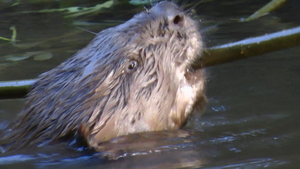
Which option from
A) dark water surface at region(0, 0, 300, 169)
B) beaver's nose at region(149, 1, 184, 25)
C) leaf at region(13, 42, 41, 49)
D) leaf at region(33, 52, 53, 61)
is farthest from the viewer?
leaf at region(13, 42, 41, 49)

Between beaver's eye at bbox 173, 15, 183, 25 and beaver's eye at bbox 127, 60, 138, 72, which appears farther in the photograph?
beaver's eye at bbox 173, 15, 183, 25

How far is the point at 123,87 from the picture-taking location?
277cm

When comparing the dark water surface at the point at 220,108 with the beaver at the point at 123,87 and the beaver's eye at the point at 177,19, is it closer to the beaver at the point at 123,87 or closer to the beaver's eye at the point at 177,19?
the beaver at the point at 123,87

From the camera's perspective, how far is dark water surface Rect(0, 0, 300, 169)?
2.62 metres

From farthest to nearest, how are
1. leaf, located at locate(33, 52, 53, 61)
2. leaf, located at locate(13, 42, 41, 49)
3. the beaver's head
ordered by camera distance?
leaf, located at locate(13, 42, 41, 49) → leaf, located at locate(33, 52, 53, 61) → the beaver's head

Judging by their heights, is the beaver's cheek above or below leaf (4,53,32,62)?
below

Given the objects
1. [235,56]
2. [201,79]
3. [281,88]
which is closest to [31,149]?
[201,79]

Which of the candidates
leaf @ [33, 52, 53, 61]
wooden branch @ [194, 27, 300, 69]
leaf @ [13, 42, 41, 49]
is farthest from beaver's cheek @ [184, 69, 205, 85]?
leaf @ [13, 42, 41, 49]

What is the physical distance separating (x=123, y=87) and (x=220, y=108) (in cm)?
101

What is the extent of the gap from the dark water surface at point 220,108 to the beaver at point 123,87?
3.7 inches

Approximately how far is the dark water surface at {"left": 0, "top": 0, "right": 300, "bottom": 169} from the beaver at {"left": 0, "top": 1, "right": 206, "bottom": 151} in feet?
0.31

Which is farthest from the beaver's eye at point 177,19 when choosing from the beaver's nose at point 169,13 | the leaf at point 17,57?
the leaf at point 17,57

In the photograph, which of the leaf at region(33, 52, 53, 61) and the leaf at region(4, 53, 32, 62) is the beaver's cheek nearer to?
the leaf at region(33, 52, 53, 61)

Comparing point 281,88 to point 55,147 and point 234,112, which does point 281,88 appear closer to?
point 234,112
